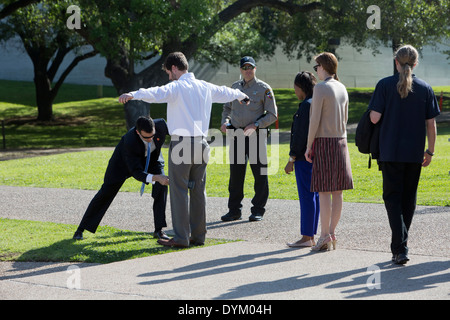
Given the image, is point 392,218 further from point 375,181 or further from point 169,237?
point 375,181

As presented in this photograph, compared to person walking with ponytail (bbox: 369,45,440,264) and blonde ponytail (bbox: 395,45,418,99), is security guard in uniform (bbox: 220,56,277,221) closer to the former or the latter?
person walking with ponytail (bbox: 369,45,440,264)

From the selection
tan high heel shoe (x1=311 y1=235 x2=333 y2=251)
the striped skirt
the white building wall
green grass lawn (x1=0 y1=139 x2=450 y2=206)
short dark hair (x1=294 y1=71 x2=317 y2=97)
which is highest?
the white building wall

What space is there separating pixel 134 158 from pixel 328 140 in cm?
202

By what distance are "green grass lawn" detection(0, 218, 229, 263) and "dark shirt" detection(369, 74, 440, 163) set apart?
7.18 ft

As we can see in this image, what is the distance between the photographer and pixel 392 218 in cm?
614

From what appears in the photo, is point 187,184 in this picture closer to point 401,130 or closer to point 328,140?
point 328,140

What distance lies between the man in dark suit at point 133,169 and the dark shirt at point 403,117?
237cm

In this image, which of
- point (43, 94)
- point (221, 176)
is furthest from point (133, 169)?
point (43, 94)

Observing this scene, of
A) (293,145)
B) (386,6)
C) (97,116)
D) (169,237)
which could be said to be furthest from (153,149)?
(97,116)

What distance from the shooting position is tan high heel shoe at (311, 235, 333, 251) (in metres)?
6.71

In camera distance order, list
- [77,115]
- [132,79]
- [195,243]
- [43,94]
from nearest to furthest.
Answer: [195,243]
[132,79]
[43,94]
[77,115]

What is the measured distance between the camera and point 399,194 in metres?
6.15

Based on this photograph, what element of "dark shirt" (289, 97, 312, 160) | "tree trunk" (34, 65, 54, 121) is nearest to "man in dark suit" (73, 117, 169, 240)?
"dark shirt" (289, 97, 312, 160)
